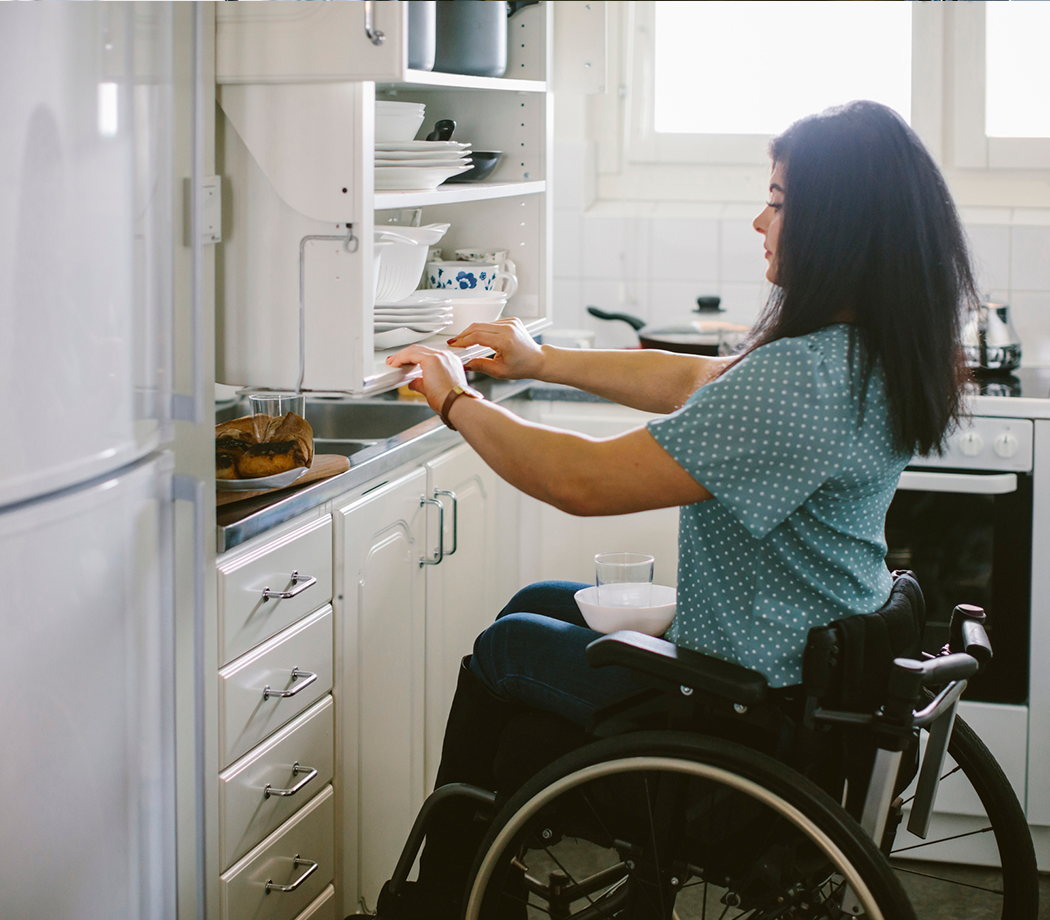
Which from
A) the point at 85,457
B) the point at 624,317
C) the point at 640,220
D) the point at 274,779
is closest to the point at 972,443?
the point at 624,317

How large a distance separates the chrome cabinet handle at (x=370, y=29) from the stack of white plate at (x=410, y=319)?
44cm

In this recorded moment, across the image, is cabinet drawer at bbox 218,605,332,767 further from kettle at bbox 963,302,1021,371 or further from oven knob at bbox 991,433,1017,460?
kettle at bbox 963,302,1021,371

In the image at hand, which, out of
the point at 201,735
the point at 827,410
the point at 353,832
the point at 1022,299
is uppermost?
the point at 1022,299

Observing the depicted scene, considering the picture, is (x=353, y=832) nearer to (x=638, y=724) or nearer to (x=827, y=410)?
(x=638, y=724)

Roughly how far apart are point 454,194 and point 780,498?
90 centimetres

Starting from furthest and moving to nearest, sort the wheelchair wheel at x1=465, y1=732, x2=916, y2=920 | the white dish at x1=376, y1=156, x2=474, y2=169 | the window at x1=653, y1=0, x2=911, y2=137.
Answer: the window at x1=653, y1=0, x2=911, y2=137 < the white dish at x1=376, y1=156, x2=474, y2=169 < the wheelchair wheel at x1=465, y1=732, x2=916, y2=920

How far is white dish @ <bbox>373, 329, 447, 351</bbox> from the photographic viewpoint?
1.77m

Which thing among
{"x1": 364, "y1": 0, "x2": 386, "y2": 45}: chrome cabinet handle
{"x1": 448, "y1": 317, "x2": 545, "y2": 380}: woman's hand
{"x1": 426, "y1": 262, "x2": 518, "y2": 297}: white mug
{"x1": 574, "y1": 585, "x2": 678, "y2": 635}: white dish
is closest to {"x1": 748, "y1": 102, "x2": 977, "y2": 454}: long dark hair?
{"x1": 574, "y1": 585, "x2": 678, "y2": 635}: white dish

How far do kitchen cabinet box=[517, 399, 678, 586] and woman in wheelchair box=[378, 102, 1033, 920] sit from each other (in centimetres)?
112

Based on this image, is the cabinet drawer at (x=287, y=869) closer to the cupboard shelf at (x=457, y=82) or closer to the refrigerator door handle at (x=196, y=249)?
the refrigerator door handle at (x=196, y=249)

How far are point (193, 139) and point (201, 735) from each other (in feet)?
2.20

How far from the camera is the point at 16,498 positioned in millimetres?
1072

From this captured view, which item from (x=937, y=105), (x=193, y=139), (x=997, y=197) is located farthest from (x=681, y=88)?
(x=193, y=139)

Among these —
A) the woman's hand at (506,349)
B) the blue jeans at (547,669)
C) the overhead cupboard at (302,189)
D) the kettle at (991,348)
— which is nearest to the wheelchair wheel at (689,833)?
the blue jeans at (547,669)
